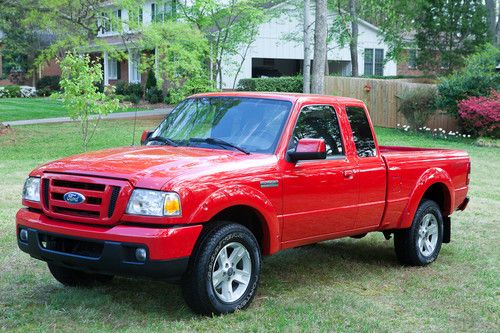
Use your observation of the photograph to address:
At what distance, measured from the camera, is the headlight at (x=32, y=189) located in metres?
6.12

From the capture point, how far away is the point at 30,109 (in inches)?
1380

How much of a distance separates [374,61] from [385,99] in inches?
684

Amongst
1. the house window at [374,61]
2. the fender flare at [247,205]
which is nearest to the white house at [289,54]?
the house window at [374,61]

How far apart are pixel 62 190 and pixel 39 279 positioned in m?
1.61

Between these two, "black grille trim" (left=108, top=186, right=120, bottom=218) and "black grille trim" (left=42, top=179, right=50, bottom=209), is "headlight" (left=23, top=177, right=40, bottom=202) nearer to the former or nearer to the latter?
"black grille trim" (left=42, top=179, right=50, bottom=209)

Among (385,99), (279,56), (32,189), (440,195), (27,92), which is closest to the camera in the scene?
(32,189)

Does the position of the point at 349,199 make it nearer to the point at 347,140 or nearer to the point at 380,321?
the point at 347,140

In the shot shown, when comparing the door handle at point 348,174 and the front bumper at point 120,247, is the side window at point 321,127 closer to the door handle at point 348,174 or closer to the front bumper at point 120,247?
the door handle at point 348,174

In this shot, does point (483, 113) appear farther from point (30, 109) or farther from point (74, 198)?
point (74, 198)

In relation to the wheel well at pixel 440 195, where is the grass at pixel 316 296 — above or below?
below

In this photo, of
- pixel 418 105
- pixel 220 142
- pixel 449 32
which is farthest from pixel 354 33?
pixel 220 142

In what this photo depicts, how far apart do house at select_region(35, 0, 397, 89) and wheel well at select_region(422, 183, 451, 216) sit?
25.9 m

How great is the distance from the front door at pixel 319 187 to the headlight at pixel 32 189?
6.65 feet

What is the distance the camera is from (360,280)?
757 cm
